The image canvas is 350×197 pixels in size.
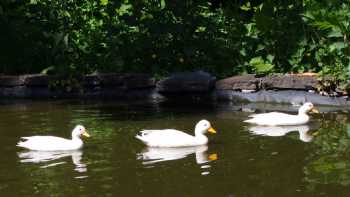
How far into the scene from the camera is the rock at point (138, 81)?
49.6ft

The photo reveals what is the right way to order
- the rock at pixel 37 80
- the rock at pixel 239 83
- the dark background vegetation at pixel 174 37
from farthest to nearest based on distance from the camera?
1. the rock at pixel 37 80
2. the dark background vegetation at pixel 174 37
3. the rock at pixel 239 83

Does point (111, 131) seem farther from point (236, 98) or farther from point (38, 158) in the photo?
point (236, 98)

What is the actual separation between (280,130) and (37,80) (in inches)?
250

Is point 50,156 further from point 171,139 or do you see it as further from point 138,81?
point 138,81

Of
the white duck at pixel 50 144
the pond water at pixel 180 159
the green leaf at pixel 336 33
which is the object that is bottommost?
the pond water at pixel 180 159

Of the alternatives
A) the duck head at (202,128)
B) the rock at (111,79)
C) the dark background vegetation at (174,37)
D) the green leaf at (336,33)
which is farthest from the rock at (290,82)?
the duck head at (202,128)

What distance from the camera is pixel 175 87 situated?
14719 millimetres

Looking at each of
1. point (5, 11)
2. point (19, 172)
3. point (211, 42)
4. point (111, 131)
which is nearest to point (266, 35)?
point (211, 42)

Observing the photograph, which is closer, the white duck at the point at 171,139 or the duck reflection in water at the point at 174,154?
the duck reflection in water at the point at 174,154

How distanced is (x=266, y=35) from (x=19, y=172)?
736 centimetres

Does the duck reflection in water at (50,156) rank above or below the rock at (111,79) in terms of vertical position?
below

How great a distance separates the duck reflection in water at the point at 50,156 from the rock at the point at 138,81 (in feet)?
17.9

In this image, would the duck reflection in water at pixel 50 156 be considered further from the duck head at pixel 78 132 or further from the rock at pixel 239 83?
the rock at pixel 239 83

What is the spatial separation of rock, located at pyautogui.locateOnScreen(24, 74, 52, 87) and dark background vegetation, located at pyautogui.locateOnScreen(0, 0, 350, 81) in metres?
0.38
